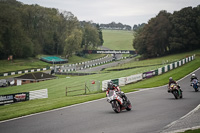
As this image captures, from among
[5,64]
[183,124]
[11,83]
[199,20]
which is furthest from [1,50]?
[183,124]

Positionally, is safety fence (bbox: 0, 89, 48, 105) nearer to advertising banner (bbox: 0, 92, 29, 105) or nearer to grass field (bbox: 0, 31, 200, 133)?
advertising banner (bbox: 0, 92, 29, 105)

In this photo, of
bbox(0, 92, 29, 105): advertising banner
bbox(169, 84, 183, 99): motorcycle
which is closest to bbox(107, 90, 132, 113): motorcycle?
bbox(169, 84, 183, 99): motorcycle

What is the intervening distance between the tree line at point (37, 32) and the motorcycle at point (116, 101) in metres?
76.5

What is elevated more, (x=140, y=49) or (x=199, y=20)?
(x=199, y=20)

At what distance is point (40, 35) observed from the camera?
118625 mm

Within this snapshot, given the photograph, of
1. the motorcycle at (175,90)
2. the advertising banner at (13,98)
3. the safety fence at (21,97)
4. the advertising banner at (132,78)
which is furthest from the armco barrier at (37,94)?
the motorcycle at (175,90)

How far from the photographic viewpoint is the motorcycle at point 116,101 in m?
15.2

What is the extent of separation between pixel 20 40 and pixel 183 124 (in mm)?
91761

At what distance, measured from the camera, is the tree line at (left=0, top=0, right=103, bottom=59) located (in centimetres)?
9262

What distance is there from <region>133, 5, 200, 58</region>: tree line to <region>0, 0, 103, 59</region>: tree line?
31.7m

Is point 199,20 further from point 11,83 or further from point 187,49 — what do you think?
point 11,83

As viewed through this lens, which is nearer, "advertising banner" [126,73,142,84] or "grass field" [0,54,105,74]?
"advertising banner" [126,73,142,84]

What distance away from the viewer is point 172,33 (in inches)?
3649

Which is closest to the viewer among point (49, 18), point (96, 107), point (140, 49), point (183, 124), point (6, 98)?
point (183, 124)
